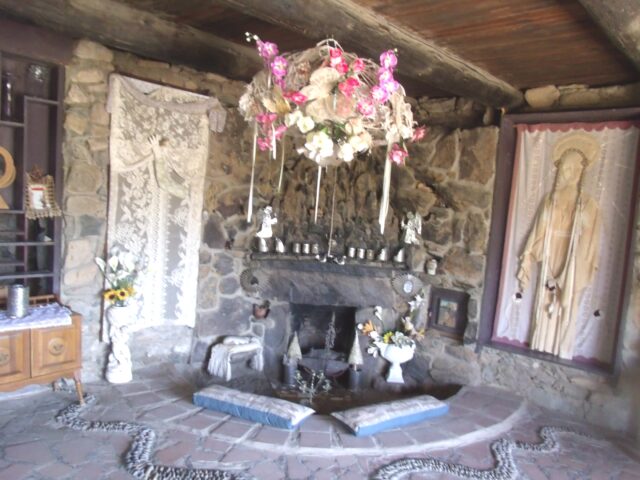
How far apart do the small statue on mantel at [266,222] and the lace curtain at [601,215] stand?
1680 mm

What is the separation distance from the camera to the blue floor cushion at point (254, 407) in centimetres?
245

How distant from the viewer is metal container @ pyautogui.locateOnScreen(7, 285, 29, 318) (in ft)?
7.93

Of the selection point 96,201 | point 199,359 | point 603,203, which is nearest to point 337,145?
point 96,201

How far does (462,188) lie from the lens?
3.38 metres

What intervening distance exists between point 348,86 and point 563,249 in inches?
82.0

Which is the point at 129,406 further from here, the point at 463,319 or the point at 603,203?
the point at 603,203

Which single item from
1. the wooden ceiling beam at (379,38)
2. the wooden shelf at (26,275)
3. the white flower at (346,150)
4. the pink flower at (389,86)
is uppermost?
the wooden ceiling beam at (379,38)

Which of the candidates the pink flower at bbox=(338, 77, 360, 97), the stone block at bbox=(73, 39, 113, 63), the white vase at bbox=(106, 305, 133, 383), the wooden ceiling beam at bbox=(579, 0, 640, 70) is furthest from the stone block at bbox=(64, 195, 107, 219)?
the wooden ceiling beam at bbox=(579, 0, 640, 70)

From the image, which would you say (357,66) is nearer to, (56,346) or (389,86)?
(389,86)

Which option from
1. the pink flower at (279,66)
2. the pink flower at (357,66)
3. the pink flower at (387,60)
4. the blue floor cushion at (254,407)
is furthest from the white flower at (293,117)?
the blue floor cushion at (254,407)

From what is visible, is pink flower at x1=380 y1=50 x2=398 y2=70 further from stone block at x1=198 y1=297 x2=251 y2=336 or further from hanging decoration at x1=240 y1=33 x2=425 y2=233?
stone block at x1=198 y1=297 x2=251 y2=336

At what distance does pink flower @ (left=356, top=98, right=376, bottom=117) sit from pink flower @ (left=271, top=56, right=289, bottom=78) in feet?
1.01

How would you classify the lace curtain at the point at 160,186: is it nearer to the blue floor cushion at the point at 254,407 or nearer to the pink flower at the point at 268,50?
the blue floor cushion at the point at 254,407

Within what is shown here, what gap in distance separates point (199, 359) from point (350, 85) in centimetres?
245
